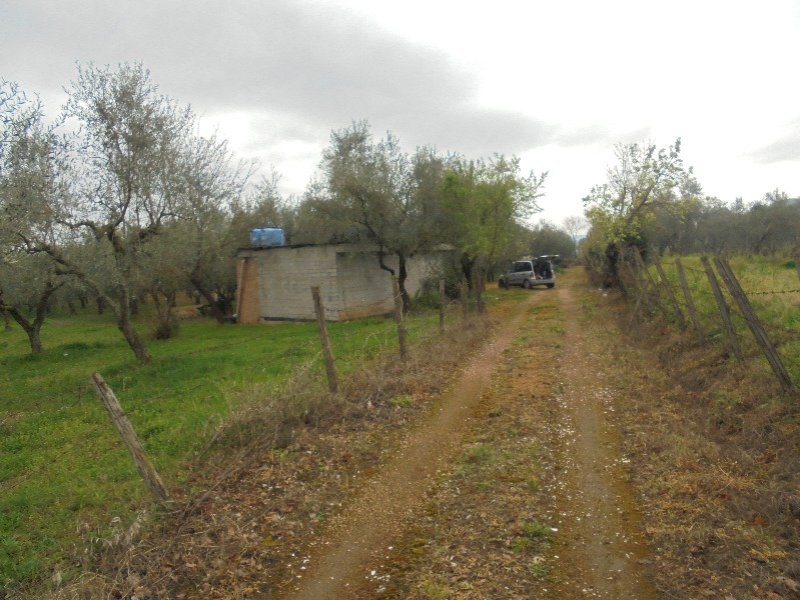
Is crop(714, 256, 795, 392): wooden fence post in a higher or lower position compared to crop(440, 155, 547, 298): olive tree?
lower

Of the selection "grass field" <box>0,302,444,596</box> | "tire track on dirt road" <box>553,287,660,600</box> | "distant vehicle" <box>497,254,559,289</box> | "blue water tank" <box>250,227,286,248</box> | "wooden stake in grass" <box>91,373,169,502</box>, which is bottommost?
"tire track on dirt road" <box>553,287,660,600</box>

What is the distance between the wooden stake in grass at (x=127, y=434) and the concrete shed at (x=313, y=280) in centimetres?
1735

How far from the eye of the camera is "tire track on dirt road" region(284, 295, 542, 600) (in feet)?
14.1

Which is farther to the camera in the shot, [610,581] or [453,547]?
[453,547]

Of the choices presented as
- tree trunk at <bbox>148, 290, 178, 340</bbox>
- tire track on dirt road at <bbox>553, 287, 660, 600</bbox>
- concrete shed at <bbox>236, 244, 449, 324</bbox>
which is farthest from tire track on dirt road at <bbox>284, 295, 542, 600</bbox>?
tree trunk at <bbox>148, 290, 178, 340</bbox>

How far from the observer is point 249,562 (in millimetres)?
4582

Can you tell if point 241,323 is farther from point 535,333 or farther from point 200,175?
point 535,333

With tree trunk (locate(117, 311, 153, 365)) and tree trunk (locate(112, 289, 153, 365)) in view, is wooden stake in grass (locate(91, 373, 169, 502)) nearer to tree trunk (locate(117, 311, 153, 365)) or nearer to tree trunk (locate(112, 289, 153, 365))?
tree trunk (locate(112, 289, 153, 365))

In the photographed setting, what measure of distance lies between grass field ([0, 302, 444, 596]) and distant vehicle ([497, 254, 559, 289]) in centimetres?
1840

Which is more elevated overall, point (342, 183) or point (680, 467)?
point (342, 183)

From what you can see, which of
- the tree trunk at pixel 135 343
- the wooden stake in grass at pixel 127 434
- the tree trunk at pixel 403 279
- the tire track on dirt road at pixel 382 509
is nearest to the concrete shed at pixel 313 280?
the tree trunk at pixel 403 279

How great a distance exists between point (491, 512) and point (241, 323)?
78.0 ft

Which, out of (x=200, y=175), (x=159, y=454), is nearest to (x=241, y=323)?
(x=200, y=175)

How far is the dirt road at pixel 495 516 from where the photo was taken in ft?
13.5
